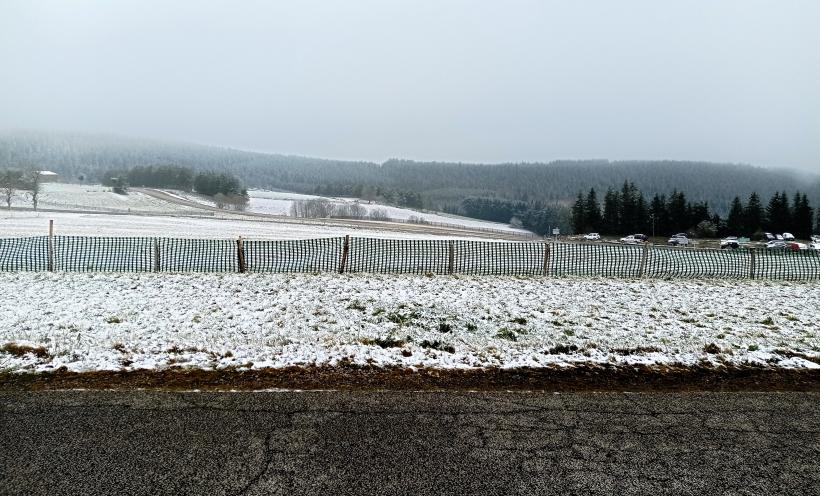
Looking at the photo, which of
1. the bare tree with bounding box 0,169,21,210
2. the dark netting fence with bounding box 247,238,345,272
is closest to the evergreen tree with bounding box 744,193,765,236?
the dark netting fence with bounding box 247,238,345,272

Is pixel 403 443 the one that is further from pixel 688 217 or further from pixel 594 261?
pixel 688 217

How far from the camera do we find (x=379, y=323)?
952 cm

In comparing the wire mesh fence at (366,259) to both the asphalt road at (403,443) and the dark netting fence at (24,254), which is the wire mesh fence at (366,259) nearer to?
the dark netting fence at (24,254)

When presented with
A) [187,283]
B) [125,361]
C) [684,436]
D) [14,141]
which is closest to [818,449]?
[684,436]

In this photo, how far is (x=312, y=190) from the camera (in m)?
175

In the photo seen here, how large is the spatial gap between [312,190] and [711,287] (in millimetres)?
168150

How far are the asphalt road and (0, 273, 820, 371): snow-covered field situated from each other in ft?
5.29

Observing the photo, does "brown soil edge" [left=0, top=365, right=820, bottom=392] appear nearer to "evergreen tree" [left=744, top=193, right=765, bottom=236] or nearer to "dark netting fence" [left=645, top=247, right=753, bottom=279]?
"dark netting fence" [left=645, top=247, right=753, bottom=279]

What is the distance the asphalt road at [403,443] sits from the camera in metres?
3.92

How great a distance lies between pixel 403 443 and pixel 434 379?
210 centimetres

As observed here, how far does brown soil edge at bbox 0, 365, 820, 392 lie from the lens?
6199mm

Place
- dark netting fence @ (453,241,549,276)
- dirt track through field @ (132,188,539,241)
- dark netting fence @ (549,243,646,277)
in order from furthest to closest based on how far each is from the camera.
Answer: dirt track through field @ (132,188,539,241)
dark netting fence @ (549,243,646,277)
dark netting fence @ (453,241,549,276)

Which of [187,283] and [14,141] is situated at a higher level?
[14,141]

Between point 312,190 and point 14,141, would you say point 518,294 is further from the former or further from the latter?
point 14,141
